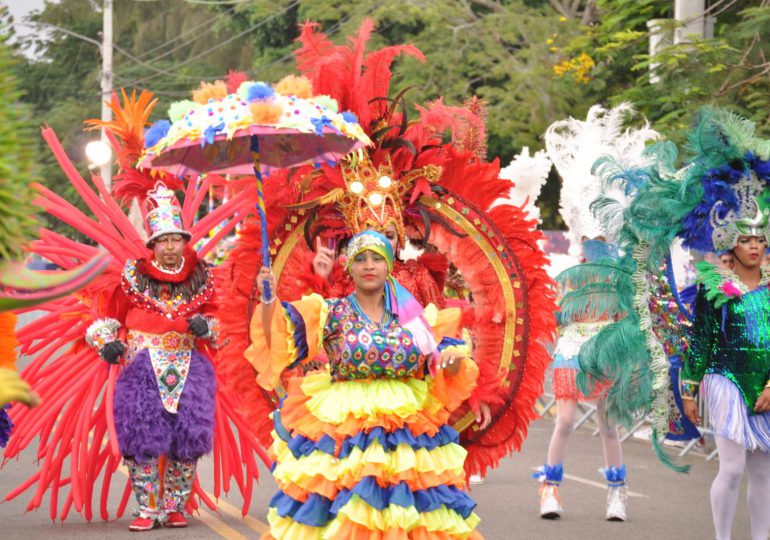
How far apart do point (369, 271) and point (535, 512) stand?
386 cm

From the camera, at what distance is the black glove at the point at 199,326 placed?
814 centimetres

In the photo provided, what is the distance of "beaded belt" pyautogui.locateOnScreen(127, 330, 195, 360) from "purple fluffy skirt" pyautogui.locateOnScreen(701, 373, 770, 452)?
3476 mm

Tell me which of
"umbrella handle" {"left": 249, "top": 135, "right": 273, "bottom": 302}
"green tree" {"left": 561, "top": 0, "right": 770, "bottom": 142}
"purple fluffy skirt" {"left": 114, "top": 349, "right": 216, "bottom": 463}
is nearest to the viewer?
"umbrella handle" {"left": 249, "top": 135, "right": 273, "bottom": 302}

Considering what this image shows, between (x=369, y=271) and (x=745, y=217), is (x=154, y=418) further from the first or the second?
(x=745, y=217)

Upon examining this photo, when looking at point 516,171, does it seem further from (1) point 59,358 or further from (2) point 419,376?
(2) point 419,376

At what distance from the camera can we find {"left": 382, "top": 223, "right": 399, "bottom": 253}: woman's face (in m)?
6.24

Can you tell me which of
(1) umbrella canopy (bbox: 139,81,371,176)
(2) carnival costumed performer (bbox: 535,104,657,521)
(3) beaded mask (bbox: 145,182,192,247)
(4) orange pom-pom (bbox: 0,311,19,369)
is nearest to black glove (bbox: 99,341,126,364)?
(3) beaded mask (bbox: 145,182,192,247)

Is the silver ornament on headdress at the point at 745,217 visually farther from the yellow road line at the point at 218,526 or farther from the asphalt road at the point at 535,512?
the yellow road line at the point at 218,526

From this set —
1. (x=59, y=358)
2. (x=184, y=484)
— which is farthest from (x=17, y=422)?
(x=184, y=484)

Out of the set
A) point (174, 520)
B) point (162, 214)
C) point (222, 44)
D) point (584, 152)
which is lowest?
point (174, 520)

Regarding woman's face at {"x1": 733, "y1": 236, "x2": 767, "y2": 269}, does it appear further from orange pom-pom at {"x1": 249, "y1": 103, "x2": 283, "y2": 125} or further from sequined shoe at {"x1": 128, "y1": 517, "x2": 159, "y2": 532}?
sequined shoe at {"x1": 128, "y1": 517, "x2": 159, "y2": 532}

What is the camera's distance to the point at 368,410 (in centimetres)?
559

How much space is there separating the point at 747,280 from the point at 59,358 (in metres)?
4.70

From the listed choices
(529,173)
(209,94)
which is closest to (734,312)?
(209,94)
